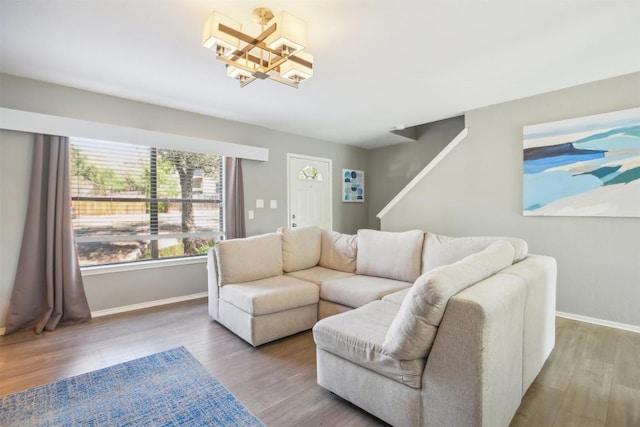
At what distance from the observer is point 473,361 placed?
1.21 m

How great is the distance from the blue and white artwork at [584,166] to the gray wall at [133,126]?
3087mm

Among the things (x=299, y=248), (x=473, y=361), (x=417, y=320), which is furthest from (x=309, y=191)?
(x=473, y=361)

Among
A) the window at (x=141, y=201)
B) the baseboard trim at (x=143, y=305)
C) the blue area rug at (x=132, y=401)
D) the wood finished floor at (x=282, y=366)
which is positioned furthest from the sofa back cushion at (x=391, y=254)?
the baseboard trim at (x=143, y=305)

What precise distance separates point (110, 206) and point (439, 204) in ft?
12.9

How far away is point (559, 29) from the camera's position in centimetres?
203

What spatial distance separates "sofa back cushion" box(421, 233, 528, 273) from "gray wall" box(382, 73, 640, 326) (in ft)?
2.93

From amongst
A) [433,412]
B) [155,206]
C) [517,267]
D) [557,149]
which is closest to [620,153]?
[557,149]

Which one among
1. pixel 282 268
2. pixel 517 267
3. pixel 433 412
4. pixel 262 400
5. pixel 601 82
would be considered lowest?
pixel 262 400

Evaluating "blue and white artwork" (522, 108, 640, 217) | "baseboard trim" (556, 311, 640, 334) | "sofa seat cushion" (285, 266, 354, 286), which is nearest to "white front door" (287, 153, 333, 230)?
"sofa seat cushion" (285, 266, 354, 286)

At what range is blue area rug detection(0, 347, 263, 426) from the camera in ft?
5.15

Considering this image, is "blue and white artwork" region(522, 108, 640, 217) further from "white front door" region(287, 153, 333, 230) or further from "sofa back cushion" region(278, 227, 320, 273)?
"white front door" region(287, 153, 333, 230)

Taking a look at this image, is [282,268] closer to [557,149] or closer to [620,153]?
[557,149]

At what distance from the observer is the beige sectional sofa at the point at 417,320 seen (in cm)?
125

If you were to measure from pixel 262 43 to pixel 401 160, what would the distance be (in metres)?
4.16
